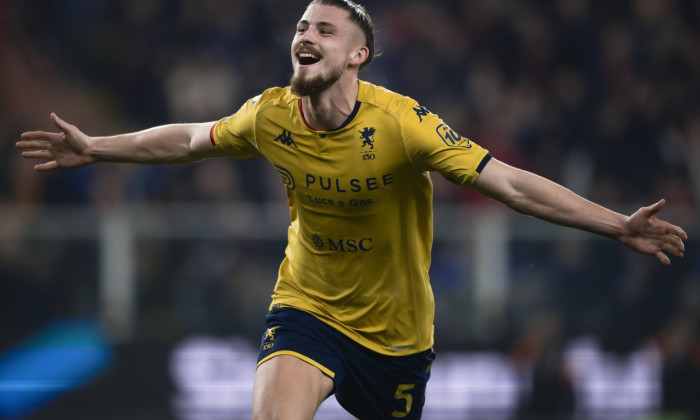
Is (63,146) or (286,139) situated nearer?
(286,139)

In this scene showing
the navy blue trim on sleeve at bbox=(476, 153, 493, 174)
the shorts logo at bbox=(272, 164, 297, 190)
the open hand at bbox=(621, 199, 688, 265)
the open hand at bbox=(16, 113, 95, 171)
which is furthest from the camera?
the open hand at bbox=(16, 113, 95, 171)

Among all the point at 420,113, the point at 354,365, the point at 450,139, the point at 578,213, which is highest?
the point at 420,113

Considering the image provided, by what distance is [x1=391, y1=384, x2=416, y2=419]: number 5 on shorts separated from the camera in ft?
17.2

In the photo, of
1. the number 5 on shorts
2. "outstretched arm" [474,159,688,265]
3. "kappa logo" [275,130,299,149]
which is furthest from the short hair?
the number 5 on shorts

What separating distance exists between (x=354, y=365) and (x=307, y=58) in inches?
59.5

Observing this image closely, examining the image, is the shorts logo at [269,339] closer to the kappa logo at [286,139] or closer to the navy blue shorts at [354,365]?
the navy blue shorts at [354,365]

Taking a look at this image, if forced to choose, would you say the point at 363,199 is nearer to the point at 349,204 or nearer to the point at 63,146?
the point at 349,204

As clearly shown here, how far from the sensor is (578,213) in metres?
4.56

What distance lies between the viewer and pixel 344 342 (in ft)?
16.6

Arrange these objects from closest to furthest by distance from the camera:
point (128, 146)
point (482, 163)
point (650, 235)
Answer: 1. point (650, 235)
2. point (482, 163)
3. point (128, 146)

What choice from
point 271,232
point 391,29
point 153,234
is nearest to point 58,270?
point 153,234

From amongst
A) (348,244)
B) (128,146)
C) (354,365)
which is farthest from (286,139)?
(354,365)

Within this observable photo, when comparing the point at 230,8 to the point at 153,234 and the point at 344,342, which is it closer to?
the point at 153,234

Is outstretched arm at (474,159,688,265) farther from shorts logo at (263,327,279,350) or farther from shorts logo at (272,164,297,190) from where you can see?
shorts logo at (263,327,279,350)
